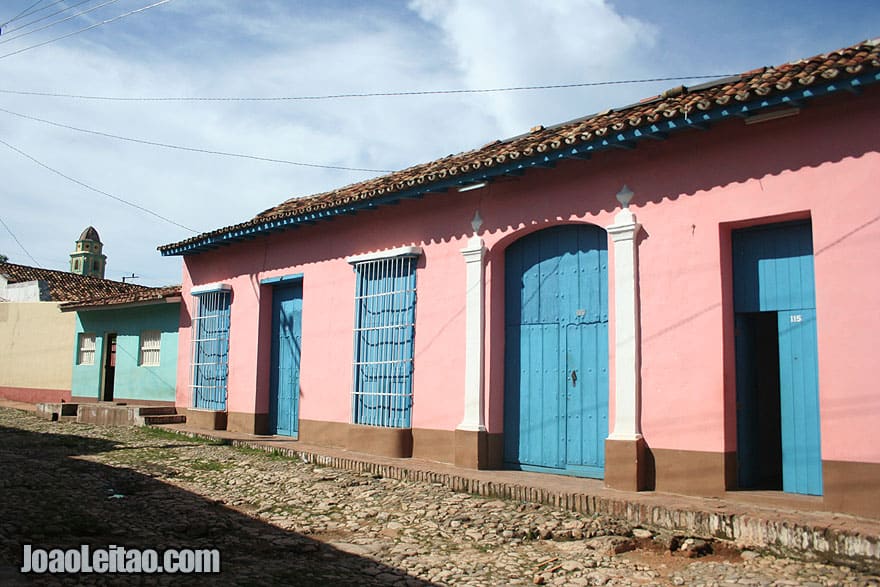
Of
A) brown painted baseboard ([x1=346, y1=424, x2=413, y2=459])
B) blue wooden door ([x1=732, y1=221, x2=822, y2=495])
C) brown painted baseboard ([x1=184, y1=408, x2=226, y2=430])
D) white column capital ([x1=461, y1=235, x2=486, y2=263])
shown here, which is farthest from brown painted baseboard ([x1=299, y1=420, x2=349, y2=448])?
blue wooden door ([x1=732, y1=221, x2=822, y2=495])

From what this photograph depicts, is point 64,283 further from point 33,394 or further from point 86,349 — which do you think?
point 86,349

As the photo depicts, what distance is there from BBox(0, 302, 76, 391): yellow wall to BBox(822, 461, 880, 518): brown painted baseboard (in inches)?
744

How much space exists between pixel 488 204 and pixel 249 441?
5319mm

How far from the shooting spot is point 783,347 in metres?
6.64

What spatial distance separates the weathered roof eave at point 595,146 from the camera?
5.93m

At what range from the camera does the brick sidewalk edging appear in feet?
16.6

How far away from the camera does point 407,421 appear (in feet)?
31.9

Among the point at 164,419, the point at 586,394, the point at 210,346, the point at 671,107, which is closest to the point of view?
the point at 671,107

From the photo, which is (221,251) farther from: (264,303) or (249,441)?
(249,441)

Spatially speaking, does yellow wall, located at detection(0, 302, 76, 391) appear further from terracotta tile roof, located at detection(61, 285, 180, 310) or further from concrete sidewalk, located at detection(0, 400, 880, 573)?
concrete sidewalk, located at detection(0, 400, 880, 573)

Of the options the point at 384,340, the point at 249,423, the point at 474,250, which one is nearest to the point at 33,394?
the point at 249,423

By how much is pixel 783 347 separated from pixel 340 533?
4.14 m

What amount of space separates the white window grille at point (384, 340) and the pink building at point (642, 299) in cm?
3

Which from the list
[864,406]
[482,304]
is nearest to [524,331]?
[482,304]
